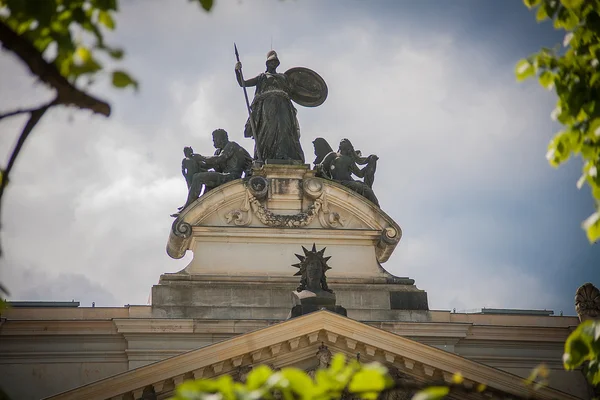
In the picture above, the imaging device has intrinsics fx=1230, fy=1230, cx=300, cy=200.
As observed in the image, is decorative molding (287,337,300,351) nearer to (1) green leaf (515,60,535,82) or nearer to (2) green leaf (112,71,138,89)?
(1) green leaf (515,60,535,82)

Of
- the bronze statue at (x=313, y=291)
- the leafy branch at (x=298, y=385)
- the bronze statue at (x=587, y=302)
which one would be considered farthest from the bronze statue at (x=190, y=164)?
the leafy branch at (x=298, y=385)

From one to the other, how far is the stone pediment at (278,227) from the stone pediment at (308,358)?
6.15 m

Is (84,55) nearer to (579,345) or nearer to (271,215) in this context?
(579,345)

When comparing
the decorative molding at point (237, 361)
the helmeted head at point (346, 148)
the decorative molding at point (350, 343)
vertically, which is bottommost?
the decorative molding at point (237, 361)

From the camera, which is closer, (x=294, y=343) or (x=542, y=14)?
(x=542, y=14)

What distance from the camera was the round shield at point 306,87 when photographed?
37.4 meters

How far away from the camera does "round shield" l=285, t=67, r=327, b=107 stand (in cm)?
3738

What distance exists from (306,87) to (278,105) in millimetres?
1634

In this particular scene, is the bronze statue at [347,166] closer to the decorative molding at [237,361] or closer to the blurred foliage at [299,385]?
the decorative molding at [237,361]

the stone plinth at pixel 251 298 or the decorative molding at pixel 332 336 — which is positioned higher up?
the stone plinth at pixel 251 298

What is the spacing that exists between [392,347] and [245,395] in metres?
19.2

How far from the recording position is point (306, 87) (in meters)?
37.5

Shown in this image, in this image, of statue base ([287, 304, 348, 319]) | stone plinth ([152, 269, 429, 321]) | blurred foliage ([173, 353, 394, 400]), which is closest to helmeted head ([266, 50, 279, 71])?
stone plinth ([152, 269, 429, 321])

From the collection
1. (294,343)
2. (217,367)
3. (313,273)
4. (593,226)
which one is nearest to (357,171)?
(313,273)
